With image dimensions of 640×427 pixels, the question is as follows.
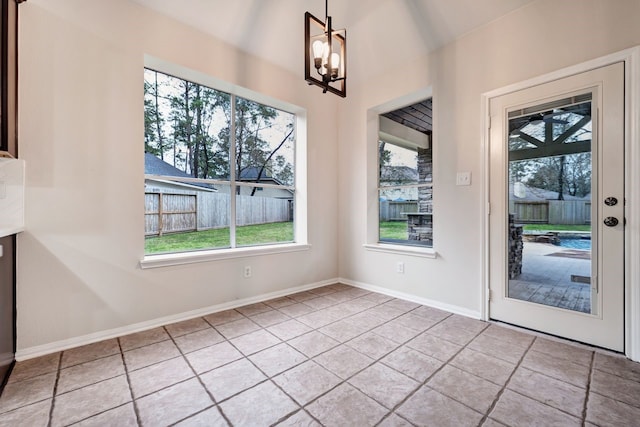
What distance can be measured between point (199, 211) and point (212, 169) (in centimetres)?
48

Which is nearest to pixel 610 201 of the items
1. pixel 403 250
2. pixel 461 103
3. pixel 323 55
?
pixel 461 103

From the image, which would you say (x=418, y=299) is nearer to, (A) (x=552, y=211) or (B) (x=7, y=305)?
(A) (x=552, y=211)

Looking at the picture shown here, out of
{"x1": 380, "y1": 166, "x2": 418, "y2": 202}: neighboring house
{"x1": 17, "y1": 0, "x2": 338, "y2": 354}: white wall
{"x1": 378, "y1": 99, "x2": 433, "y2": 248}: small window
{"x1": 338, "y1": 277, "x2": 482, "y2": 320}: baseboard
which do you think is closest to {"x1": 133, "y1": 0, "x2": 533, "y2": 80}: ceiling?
{"x1": 17, "y1": 0, "x2": 338, "y2": 354}: white wall

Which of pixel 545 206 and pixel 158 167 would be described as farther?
pixel 158 167

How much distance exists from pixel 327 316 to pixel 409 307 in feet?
3.04

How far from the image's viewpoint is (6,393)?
5.11 feet

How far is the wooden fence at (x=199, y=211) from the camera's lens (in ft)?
8.71

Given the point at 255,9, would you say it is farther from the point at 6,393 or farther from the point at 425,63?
the point at 6,393

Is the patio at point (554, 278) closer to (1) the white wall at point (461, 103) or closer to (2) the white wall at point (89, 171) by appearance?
(1) the white wall at point (461, 103)

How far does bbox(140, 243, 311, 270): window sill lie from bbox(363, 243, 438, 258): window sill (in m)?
0.95

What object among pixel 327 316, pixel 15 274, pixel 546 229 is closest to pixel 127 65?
pixel 15 274

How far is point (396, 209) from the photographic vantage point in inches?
141

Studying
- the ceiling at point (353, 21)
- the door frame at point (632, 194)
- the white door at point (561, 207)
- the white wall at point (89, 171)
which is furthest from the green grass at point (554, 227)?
the white wall at point (89, 171)

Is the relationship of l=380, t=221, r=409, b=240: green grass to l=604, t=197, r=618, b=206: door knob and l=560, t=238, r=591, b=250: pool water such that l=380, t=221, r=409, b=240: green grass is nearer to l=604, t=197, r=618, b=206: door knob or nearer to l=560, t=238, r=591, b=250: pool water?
l=560, t=238, r=591, b=250: pool water
